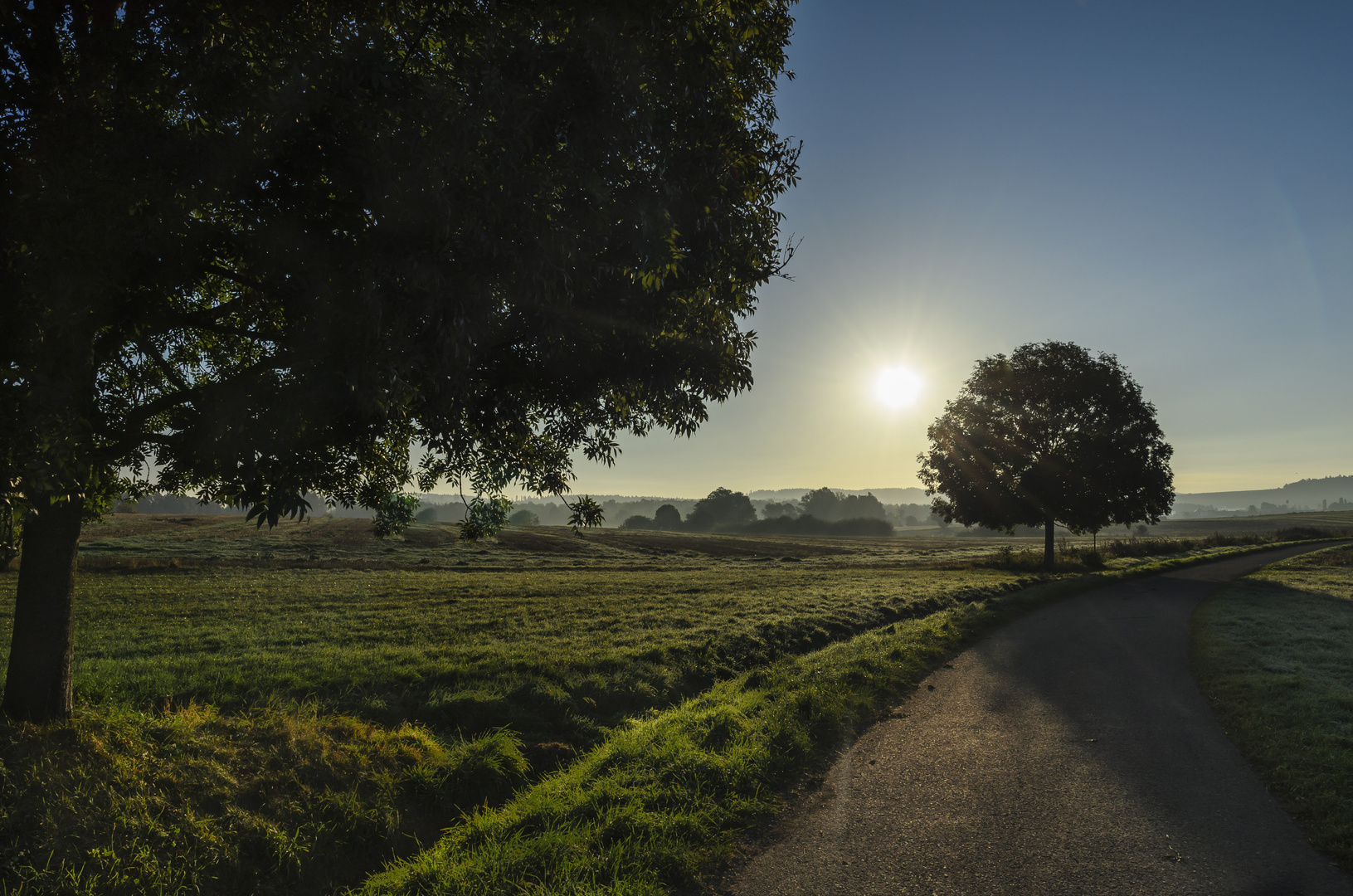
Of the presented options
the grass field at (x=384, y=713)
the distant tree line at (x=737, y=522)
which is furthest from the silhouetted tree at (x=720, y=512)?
the grass field at (x=384, y=713)

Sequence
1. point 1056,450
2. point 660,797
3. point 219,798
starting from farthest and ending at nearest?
point 1056,450, point 660,797, point 219,798

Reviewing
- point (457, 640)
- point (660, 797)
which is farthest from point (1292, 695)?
point (457, 640)

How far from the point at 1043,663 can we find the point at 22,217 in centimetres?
1605

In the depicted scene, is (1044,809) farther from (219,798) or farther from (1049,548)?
(1049,548)

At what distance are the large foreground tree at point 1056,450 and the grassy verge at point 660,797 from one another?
92.0 ft

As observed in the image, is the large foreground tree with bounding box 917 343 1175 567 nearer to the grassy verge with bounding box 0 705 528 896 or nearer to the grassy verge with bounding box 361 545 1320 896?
the grassy verge with bounding box 361 545 1320 896

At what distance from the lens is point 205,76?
5.74 metres

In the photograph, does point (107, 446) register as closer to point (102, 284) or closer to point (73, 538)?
point (73, 538)

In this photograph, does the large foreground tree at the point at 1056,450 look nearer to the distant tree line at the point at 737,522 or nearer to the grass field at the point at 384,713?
the grass field at the point at 384,713

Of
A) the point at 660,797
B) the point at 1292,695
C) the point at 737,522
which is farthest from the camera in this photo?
the point at 737,522

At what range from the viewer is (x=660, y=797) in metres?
6.00

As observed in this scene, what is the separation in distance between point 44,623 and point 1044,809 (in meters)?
10.8

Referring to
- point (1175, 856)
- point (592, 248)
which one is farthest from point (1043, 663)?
point (592, 248)

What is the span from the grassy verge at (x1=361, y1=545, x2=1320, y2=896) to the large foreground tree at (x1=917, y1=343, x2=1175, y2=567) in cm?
2803
